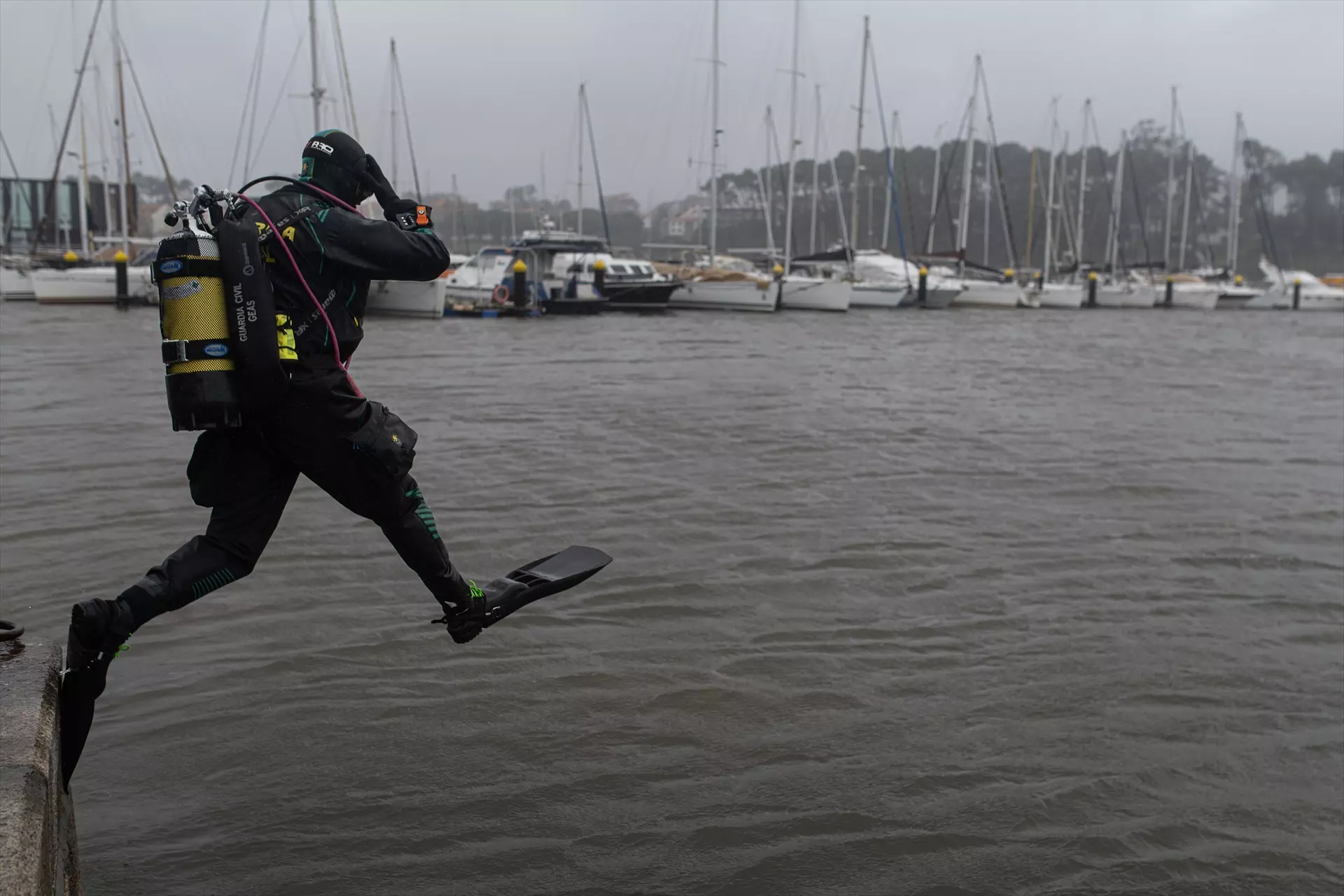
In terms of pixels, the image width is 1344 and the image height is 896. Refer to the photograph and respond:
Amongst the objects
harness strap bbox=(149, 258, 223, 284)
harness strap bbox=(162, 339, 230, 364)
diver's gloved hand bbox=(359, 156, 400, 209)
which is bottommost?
harness strap bbox=(162, 339, 230, 364)

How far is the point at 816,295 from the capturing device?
40.9 metres

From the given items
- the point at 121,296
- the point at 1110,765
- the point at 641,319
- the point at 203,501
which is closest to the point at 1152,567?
the point at 1110,765

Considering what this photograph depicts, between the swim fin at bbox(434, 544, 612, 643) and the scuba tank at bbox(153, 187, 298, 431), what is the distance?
1.03 meters

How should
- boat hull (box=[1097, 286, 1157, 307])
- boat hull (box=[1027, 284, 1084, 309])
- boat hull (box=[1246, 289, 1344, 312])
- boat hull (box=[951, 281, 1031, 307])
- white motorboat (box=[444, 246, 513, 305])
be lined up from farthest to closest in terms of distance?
boat hull (box=[1246, 289, 1344, 312]) < boat hull (box=[1097, 286, 1157, 307]) < boat hull (box=[1027, 284, 1084, 309]) < boat hull (box=[951, 281, 1031, 307]) < white motorboat (box=[444, 246, 513, 305])

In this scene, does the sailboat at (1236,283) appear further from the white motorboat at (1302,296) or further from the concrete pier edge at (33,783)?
the concrete pier edge at (33,783)

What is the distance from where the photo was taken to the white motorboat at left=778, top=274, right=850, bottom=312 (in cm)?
4062

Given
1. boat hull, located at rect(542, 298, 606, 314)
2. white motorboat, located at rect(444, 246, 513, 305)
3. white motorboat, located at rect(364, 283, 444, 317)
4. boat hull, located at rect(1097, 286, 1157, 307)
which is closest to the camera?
white motorboat, located at rect(364, 283, 444, 317)

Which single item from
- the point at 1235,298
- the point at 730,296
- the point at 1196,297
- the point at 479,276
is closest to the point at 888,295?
the point at 730,296

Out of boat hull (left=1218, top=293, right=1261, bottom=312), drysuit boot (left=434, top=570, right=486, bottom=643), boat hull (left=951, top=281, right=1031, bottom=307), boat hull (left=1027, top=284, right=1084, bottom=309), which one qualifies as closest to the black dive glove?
drysuit boot (left=434, top=570, right=486, bottom=643)

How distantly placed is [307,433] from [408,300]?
98.6 feet

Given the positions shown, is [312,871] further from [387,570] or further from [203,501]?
[387,570]

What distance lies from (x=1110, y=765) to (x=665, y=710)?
167 cm

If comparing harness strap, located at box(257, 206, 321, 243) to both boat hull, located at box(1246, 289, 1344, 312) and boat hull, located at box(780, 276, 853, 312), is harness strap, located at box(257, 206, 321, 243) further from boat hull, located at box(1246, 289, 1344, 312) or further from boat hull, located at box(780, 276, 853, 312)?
boat hull, located at box(1246, 289, 1344, 312)

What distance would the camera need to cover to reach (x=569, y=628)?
564cm
